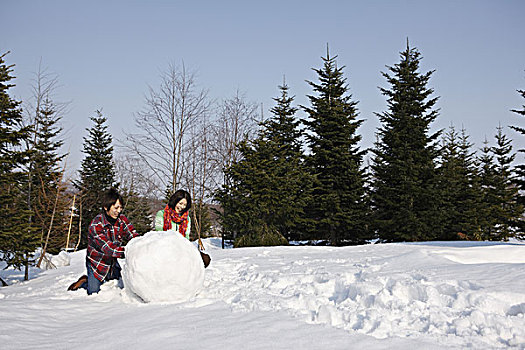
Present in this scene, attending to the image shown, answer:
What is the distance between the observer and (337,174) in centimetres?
1708

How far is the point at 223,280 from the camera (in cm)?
516

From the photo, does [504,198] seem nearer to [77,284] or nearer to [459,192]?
[459,192]

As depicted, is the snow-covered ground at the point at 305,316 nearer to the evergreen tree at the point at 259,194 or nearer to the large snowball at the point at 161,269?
the large snowball at the point at 161,269

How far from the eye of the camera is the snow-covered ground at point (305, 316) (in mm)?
2436

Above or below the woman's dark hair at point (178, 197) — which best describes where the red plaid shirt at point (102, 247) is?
below

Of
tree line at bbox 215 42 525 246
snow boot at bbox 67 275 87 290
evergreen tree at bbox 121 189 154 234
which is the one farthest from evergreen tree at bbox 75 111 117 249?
snow boot at bbox 67 275 87 290

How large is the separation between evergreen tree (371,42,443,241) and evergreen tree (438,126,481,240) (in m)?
0.78

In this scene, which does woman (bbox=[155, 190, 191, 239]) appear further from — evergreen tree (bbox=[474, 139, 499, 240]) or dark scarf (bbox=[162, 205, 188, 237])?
evergreen tree (bbox=[474, 139, 499, 240])

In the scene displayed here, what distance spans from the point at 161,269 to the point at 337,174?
1415 cm

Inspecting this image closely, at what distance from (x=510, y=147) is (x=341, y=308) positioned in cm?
2687

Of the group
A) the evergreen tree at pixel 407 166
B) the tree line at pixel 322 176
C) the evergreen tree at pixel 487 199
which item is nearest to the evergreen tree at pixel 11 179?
the tree line at pixel 322 176

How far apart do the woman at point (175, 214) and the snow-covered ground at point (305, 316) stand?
4.06 ft

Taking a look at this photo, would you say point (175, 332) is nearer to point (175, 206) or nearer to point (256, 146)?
point (175, 206)

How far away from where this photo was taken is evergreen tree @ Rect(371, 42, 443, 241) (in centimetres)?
1585
